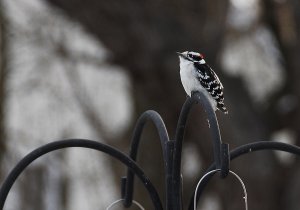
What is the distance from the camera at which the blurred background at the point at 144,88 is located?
8297 mm

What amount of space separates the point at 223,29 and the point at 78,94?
2646 mm


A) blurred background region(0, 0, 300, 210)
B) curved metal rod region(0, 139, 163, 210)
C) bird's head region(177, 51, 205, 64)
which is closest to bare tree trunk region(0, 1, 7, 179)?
blurred background region(0, 0, 300, 210)

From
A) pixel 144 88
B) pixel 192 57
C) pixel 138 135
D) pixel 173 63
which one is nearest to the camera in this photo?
pixel 138 135

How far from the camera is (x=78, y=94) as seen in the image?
10539mm

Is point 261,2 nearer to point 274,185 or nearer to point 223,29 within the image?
point 223,29

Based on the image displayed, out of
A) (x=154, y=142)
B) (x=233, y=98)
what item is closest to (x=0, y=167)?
(x=154, y=142)

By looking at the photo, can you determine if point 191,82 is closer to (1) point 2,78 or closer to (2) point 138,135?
(2) point 138,135

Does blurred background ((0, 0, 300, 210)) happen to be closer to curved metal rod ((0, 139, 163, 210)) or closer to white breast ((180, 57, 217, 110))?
white breast ((180, 57, 217, 110))

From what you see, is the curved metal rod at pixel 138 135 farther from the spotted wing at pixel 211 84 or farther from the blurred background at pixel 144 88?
the blurred background at pixel 144 88

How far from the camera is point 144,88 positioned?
8.55m

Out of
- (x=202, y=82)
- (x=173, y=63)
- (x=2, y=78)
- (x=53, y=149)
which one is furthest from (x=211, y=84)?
(x=2, y=78)

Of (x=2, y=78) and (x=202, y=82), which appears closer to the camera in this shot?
(x=202, y=82)

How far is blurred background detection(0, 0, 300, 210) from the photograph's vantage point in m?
8.30

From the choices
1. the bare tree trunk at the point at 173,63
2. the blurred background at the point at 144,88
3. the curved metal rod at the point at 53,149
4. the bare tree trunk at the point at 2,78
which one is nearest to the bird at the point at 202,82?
the curved metal rod at the point at 53,149
